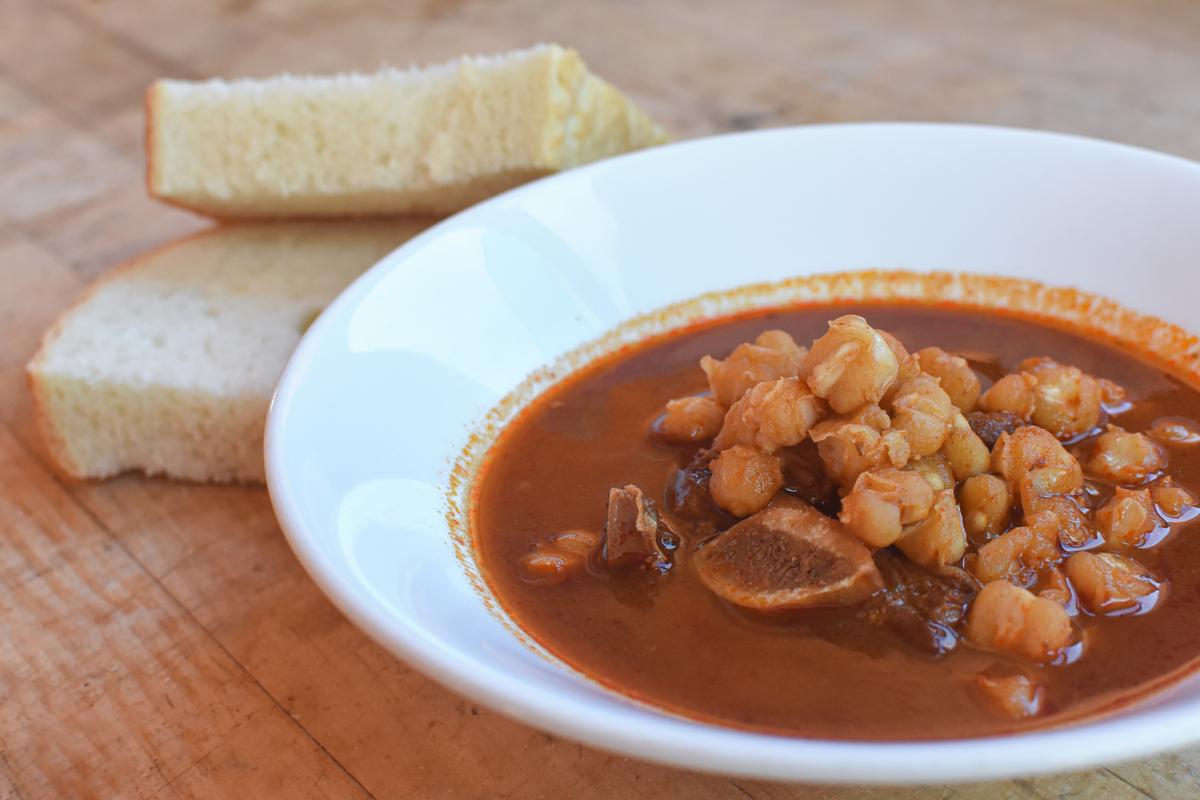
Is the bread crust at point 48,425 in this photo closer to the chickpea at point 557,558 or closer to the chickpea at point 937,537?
the chickpea at point 557,558

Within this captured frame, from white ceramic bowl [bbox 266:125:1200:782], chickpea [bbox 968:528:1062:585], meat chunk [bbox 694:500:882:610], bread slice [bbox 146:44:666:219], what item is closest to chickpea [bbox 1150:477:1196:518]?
chickpea [bbox 968:528:1062:585]

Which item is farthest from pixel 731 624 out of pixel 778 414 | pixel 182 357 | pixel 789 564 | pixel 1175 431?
pixel 182 357

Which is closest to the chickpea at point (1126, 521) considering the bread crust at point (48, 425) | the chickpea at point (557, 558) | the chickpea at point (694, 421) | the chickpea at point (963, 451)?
the chickpea at point (963, 451)

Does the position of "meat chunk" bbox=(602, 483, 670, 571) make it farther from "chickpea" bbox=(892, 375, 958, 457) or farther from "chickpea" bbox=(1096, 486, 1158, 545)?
"chickpea" bbox=(1096, 486, 1158, 545)

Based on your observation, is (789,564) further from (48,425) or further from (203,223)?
(203,223)

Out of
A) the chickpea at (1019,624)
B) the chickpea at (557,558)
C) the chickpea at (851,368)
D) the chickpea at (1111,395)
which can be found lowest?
the chickpea at (557,558)

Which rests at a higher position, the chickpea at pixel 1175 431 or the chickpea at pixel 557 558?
the chickpea at pixel 1175 431
